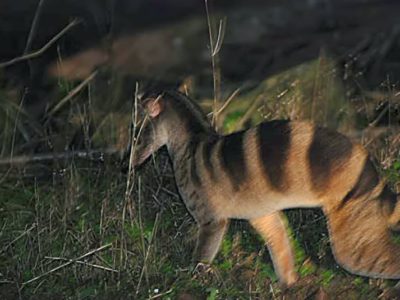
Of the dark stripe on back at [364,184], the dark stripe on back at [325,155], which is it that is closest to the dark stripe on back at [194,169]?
the dark stripe on back at [325,155]

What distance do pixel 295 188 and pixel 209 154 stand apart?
54cm

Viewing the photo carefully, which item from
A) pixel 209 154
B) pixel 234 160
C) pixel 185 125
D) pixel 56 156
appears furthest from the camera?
pixel 56 156

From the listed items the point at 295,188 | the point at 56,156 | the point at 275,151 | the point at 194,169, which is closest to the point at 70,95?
the point at 56,156

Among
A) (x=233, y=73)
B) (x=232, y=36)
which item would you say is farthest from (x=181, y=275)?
(x=232, y=36)

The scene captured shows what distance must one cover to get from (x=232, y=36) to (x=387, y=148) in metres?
4.67

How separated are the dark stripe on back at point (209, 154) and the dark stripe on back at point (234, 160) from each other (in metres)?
0.07

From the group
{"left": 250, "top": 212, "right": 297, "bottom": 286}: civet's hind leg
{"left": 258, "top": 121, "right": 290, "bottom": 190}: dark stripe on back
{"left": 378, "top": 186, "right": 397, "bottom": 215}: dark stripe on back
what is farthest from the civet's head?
{"left": 378, "top": 186, "right": 397, "bottom": 215}: dark stripe on back

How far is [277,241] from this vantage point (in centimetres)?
678

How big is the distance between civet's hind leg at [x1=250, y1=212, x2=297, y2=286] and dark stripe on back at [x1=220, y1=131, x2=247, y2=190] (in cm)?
30

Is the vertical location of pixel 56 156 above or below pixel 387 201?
below

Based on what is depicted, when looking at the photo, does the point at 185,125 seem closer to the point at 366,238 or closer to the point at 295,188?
the point at 295,188

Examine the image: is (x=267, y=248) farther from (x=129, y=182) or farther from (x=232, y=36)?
(x=232, y=36)

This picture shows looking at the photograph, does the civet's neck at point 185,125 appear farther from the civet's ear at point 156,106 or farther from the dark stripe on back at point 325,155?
the dark stripe on back at point 325,155

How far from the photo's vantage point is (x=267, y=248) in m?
6.89
